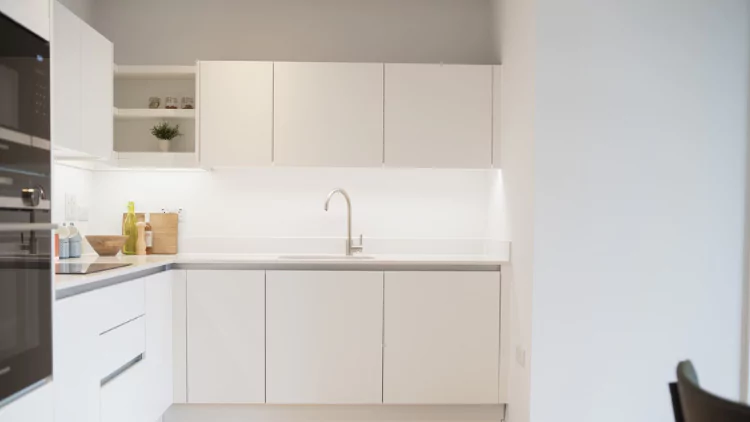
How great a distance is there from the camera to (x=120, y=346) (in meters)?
2.01

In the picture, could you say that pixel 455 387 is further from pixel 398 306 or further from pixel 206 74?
pixel 206 74

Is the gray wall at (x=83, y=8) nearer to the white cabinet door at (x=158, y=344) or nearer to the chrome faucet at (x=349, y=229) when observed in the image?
the white cabinet door at (x=158, y=344)

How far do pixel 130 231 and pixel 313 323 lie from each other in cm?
122

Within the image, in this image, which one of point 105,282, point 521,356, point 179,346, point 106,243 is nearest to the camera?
point 105,282

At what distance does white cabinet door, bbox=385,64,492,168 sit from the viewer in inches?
109

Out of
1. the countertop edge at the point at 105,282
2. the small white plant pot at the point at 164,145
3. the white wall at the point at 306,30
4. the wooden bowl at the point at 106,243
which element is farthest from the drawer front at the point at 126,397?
the white wall at the point at 306,30

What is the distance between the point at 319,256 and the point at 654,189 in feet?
6.07

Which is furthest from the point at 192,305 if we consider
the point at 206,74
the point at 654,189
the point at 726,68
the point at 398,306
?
the point at 726,68

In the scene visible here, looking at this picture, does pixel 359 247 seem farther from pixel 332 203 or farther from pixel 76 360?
pixel 76 360

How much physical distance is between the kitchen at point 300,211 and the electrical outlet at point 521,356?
Result: 2cm

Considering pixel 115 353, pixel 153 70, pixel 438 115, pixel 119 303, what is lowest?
pixel 115 353

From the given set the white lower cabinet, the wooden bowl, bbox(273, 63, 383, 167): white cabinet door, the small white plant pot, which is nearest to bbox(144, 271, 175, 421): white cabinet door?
the white lower cabinet

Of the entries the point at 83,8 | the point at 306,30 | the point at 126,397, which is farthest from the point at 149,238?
the point at 306,30

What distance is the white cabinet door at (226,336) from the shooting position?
2.54m
